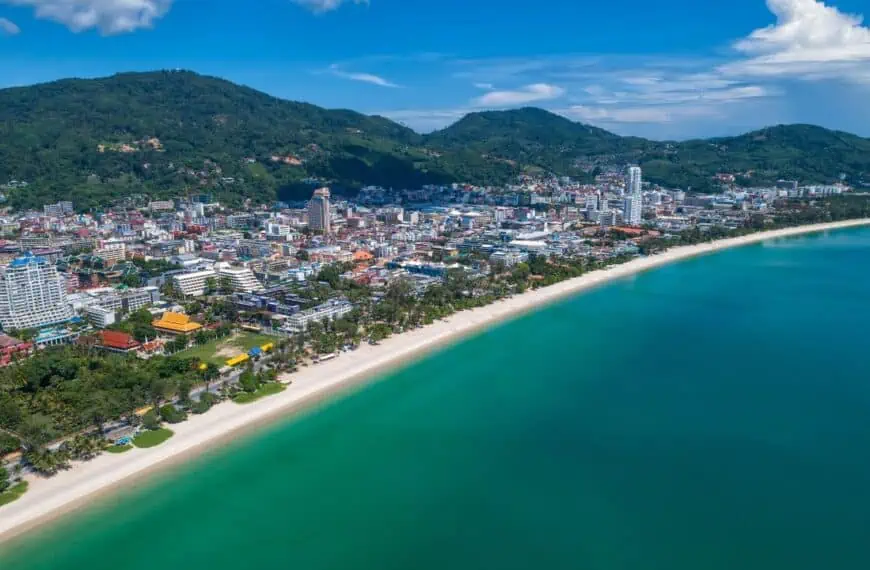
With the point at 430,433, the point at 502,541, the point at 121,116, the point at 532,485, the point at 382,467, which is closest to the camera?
the point at 502,541

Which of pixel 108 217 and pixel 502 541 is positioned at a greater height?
pixel 108 217

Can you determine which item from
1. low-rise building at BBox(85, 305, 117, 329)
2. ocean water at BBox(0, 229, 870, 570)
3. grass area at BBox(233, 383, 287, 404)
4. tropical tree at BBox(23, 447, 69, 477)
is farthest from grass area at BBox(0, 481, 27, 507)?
low-rise building at BBox(85, 305, 117, 329)

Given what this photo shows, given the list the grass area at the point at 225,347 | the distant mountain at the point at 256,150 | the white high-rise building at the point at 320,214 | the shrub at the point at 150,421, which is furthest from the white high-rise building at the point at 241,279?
the distant mountain at the point at 256,150

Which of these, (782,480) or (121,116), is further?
(121,116)

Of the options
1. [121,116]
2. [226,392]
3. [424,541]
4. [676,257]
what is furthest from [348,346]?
[121,116]

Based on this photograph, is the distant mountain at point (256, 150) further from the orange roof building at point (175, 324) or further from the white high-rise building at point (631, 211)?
the orange roof building at point (175, 324)

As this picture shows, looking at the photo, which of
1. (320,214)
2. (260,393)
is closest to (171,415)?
(260,393)

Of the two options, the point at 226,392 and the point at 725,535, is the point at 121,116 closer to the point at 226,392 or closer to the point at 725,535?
the point at 226,392

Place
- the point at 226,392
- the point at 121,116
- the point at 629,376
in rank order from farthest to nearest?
the point at 121,116, the point at 629,376, the point at 226,392
